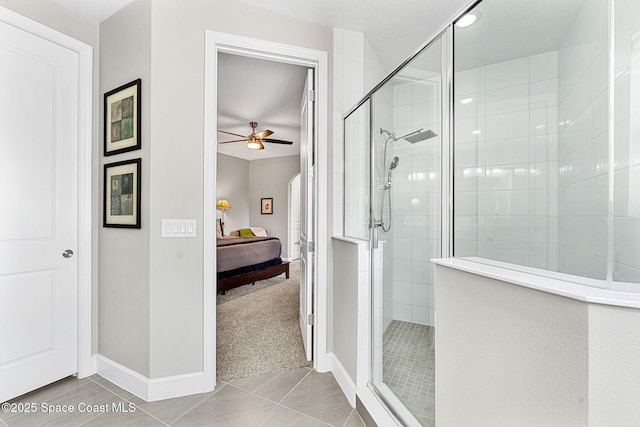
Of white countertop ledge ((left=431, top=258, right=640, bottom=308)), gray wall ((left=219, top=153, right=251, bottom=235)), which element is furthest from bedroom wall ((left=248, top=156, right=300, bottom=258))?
white countertop ledge ((left=431, top=258, right=640, bottom=308))

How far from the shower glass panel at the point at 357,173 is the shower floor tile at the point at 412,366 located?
599 millimetres

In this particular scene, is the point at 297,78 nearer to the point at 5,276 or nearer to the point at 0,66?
the point at 0,66

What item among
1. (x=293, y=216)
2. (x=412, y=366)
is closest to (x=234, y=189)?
(x=293, y=216)

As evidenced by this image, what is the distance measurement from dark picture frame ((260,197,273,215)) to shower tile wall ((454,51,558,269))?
6.75 meters

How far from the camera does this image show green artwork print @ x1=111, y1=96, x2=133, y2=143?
6.54 feet

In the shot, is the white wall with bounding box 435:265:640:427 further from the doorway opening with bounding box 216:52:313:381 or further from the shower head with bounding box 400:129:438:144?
the doorway opening with bounding box 216:52:313:381

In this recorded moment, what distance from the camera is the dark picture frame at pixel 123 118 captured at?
1.95m

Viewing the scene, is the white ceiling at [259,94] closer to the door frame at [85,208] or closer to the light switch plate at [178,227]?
the door frame at [85,208]

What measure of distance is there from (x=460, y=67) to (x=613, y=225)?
0.80m

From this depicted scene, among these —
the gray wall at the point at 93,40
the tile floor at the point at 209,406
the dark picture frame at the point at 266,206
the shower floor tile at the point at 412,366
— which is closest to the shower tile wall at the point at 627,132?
the shower floor tile at the point at 412,366

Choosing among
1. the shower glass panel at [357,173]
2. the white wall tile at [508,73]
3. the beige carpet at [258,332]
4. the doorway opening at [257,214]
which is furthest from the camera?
the doorway opening at [257,214]

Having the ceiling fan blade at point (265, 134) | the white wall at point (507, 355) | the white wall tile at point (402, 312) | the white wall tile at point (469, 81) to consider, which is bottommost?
the white wall tile at point (402, 312)

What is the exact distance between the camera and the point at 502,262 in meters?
1.03

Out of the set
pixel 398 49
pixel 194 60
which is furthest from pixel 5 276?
pixel 398 49
